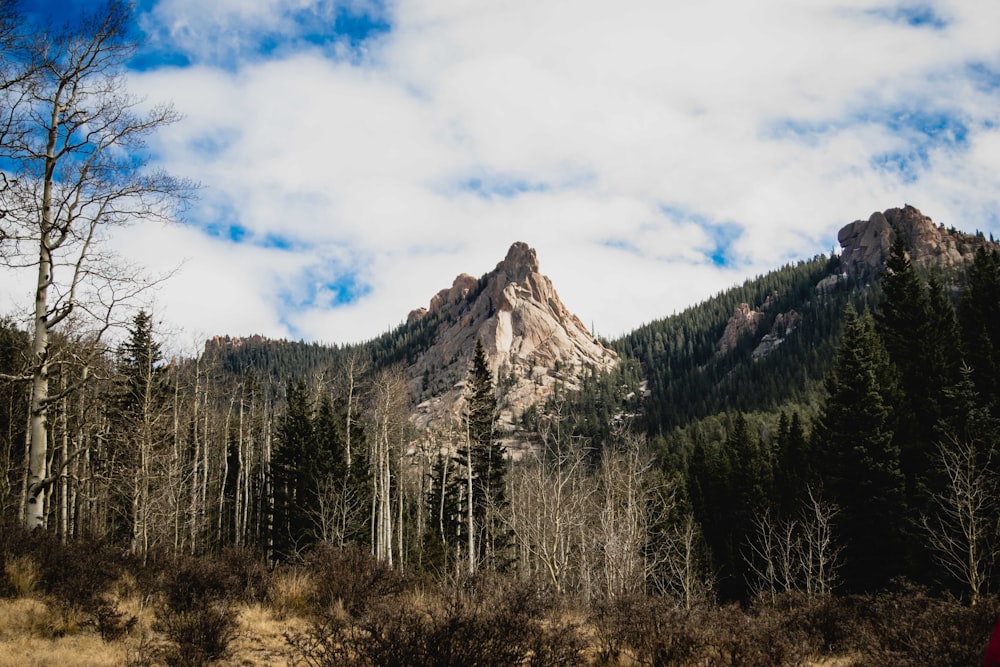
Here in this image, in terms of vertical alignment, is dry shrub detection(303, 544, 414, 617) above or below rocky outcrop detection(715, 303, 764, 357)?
below

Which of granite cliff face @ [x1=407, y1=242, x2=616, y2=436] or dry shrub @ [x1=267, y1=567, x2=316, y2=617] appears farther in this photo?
granite cliff face @ [x1=407, y1=242, x2=616, y2=436]

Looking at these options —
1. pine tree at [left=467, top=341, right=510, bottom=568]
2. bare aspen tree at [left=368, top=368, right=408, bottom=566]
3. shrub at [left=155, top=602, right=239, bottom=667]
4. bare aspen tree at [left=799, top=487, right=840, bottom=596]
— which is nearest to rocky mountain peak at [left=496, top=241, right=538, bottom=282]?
bare aspen tree at [left=368, top=368, right=408, bottom=566]

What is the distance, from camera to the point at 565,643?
7.03m

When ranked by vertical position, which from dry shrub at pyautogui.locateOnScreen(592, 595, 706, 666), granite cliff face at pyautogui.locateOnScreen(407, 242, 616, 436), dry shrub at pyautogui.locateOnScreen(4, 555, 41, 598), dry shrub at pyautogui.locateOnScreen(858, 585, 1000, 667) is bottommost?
dry shrub at pyautogui.locateOnScreen(858, 585, 1000, 667)

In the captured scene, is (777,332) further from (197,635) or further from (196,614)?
(197,635)

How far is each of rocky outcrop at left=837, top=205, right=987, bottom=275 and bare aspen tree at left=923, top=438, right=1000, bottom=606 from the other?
148m

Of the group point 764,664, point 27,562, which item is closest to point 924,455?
point 764,664

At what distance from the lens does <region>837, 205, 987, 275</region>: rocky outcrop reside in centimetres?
15012

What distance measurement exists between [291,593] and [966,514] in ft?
74.0

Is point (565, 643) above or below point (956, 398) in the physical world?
below

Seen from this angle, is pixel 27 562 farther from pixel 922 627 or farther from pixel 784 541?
pixel 784 541

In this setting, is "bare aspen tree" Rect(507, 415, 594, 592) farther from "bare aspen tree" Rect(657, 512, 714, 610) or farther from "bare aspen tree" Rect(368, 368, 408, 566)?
"bare aspen tree" Rect(657, 512, 714, 610)

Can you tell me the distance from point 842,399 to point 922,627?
61.9 ft

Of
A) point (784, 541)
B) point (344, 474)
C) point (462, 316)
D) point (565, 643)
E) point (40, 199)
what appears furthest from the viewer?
point (462, 316)
